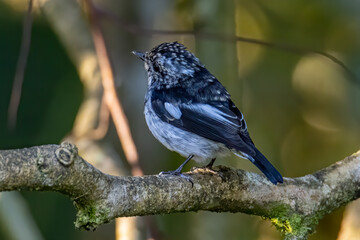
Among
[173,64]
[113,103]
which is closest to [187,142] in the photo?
[113,103]

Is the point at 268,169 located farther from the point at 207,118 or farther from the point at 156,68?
the point at 156,68

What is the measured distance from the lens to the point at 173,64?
470 cm

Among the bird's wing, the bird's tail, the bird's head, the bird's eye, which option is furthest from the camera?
the bird's eye

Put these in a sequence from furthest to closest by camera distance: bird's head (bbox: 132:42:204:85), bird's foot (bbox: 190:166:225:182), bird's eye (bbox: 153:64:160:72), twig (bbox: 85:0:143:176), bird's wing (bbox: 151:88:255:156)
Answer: bird's eye (bbox: 153:64:160:72)
bird's head (bbox: 132:42:204:85)
twig (bbox: 85:0:143:176)
bird's wing (bbox: 151:88:255:156)
bird's foot (bbox: 190:166:225:182)

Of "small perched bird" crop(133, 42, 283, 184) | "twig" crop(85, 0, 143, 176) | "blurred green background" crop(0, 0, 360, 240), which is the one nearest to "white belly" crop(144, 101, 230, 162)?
"small perched bird" crop(133, 42, 283, 184)

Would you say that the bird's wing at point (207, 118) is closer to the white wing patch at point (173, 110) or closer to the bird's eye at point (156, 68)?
the white wing patch at point (173, 110)

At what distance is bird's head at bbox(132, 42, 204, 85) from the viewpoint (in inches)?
183

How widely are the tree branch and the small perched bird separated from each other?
27 cm

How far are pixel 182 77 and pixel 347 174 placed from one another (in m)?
1.51

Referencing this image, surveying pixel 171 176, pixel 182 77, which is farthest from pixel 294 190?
pixel 182 77

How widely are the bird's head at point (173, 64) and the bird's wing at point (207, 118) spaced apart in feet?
0.72

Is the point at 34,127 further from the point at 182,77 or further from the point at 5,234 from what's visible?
the point at 182,77

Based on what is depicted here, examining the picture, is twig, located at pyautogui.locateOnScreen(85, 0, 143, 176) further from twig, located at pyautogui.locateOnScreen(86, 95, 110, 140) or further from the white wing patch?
twig, located at pyautogui.locateOnScreen(86, 95, 110, 140)

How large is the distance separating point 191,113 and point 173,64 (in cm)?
59
